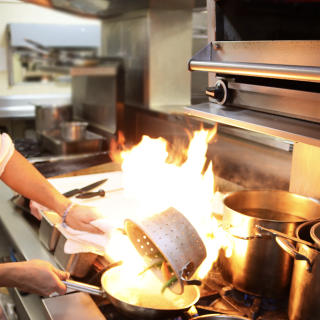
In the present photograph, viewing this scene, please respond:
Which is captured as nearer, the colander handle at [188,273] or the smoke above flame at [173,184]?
the colander handle at [188,273]

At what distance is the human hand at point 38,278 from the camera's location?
103cm

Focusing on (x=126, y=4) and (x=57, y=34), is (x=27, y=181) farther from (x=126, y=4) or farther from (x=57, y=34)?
(x=57, y=34)

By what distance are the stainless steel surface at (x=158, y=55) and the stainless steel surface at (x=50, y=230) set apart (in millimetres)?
1486

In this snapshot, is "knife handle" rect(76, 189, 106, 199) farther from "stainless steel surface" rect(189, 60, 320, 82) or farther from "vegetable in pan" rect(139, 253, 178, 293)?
"stainless steel surface" rect(189, 60, 320, 82)

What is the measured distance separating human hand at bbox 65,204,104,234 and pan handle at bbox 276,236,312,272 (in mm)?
577

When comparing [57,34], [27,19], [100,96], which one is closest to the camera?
[100,96]

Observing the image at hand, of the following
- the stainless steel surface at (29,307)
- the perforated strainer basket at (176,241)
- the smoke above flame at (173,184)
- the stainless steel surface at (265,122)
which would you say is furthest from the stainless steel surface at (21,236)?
the stainless steel surface at (265,122)

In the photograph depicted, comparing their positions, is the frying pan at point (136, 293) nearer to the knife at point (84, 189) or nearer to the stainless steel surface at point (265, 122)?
the stainless steel surface at point (265, 122)

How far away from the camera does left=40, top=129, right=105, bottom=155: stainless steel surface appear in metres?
2.49

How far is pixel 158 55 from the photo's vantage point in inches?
106

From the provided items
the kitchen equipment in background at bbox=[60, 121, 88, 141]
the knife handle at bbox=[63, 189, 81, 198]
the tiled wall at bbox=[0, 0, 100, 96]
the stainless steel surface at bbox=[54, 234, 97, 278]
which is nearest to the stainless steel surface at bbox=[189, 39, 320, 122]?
the stainless steel surface at bbox=[54, 234, 97, 278]

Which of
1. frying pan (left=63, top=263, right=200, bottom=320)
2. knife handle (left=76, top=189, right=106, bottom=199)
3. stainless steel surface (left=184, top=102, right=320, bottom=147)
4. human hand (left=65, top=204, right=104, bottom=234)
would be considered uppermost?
stainless steel surface (left=184, top=102, right=320, bottom=147)

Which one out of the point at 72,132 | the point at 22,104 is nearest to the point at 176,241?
the point at 72,132

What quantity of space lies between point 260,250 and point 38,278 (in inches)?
22.8
